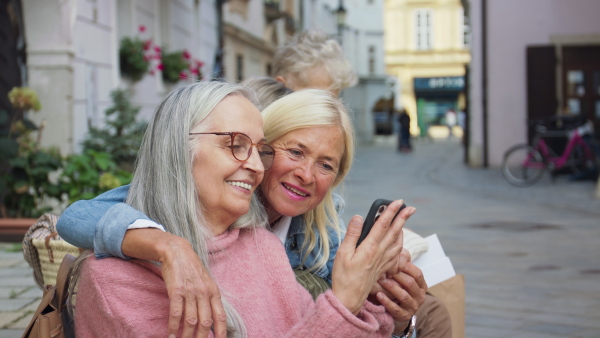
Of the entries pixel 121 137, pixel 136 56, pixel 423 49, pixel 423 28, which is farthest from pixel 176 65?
pixel 423 49

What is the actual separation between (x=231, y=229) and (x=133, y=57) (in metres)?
9.44

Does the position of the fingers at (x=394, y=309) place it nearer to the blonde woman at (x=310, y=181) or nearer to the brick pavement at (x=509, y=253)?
the blonde woman at (x=310, y=181)

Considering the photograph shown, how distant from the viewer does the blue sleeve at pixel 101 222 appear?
200 centimetres

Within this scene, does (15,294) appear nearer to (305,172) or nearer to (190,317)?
(305,172)

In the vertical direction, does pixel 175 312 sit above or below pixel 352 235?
below

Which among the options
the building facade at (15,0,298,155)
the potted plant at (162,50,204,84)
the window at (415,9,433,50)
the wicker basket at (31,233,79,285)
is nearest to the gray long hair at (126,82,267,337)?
the wicker basket at (31,233,79,285)

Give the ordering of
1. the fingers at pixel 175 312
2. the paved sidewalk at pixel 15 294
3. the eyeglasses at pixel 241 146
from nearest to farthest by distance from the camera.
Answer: the fingers at pixel 175 312, the eyeglasses at pixel 241 146, the paved sidewalk at pixel 15 294

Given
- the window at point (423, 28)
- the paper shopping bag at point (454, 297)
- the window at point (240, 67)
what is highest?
the window at point (423, 28)

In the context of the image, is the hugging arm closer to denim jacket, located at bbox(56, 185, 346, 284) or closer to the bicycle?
denim jacket, located at bbox(56, 185, 346, 284)

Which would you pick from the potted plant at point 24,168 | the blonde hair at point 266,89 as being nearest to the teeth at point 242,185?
the blonde hair at point 266,89

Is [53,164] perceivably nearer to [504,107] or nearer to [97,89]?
[97,89]

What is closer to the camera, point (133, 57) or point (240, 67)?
point (133, 57)

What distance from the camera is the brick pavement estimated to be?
5.00 meters

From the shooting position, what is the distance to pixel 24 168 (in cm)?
693
